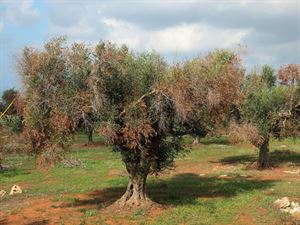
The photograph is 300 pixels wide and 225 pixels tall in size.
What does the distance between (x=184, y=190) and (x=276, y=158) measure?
19022mm

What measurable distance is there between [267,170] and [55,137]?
21996mm

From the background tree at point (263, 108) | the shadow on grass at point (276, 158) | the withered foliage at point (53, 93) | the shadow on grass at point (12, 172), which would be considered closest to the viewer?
the withered foliage at point (53, 93)

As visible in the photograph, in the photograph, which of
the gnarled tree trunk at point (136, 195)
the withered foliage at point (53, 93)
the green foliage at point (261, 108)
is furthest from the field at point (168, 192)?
the green foliage at point (261, 108)

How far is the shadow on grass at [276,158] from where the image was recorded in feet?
143

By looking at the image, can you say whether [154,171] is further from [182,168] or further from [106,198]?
[182,168]

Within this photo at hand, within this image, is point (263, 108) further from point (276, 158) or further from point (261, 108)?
point (276, 158)

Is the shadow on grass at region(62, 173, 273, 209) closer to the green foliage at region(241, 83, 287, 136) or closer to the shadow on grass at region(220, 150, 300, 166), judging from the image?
the green foliage at region(241, 83, 287, 136)

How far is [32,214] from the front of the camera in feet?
78.5

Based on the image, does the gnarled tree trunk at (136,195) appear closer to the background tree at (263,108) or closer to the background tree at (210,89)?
the background tree at (210,89)

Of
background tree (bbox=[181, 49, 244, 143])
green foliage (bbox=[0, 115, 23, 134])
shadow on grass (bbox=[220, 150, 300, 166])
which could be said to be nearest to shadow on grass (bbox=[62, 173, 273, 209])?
background tree (bbox=[181, 49, 244, 143])

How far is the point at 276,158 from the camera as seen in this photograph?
46.2 meters

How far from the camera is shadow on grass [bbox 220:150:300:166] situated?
4369 cm

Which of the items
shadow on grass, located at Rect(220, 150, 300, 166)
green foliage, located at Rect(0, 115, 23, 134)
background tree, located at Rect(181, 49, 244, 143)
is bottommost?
shadow on grass, located at Rect(220, 150, 300, 166)

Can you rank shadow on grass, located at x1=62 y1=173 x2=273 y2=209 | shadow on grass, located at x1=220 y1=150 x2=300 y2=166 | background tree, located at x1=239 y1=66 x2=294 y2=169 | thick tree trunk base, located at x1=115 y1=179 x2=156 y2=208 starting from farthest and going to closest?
shadow on grass, located at x1=220 y1=150 x2=300 y2=166, background tree, located at x1=239 y1=66 x2=294 y2=169, shadow on grass, located at x1=62 y1=173 x2=273 y2=209, thick tree trunk base, located at x1=115 y1=179 x2=156 y2=208
